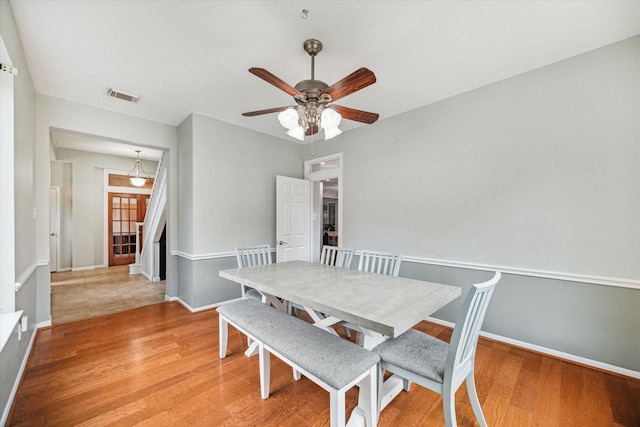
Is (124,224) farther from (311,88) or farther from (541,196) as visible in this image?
(541,196)

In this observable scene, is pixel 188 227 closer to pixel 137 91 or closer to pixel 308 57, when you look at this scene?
pixel 137 91

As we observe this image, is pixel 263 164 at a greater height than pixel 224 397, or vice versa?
pixel 263 164

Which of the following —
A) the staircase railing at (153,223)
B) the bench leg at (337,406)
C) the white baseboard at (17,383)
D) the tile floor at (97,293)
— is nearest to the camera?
the bench leg at (337,406)

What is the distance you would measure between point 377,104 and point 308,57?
4.04ft

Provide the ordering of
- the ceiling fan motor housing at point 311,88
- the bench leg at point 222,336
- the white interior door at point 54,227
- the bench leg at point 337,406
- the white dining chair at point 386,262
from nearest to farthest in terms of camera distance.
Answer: the bench leg at point 337,406 < the ceiling fan motor housing at point 311,88 < the bench leg at point 222,336 < the white dining chair at point 386,262 < the white interior door at point 54,227

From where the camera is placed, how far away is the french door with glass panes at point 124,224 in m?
6.54

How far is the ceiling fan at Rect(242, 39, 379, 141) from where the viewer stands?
5.60ft

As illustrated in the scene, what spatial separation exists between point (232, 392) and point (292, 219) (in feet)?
9.26

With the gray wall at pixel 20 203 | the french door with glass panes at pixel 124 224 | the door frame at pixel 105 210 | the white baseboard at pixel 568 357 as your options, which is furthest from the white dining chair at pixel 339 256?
the door frame at pixel 105 210

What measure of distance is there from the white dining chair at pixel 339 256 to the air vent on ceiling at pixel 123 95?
9.37ft

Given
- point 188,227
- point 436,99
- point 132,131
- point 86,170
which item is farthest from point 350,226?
point 86,170

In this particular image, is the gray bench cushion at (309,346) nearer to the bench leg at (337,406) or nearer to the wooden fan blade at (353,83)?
the bench leg at (337,406)

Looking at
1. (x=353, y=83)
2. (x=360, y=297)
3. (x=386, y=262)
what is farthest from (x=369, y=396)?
(x=353, y=83)

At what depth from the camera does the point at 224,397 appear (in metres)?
1.83
